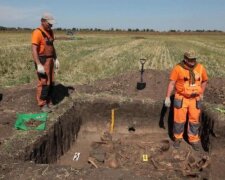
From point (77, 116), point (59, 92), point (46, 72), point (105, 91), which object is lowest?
point (77, 116)

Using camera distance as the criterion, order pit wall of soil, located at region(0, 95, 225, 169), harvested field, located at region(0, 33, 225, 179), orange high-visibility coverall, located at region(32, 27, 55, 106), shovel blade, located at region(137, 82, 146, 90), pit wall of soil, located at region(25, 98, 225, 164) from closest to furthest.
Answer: harvested field, located at region(0, 33, 225, 179) → pit wall of soil, located at region(0, 95, 225, 169) → pit wall of soil, located at region(25, 98, 225, 164) → orange high-visibility coverall, located at region(32, 27, 55, 106) → shovel blade, located at region(137, 82, 146, 90)

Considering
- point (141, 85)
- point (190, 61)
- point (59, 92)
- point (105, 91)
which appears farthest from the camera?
point (141, 85)

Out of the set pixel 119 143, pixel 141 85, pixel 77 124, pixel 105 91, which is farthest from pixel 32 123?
pixel 141 85

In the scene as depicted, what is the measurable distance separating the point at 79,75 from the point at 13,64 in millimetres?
4723

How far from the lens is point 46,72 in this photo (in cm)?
780

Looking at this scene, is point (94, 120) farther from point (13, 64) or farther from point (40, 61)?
point (13, 64)

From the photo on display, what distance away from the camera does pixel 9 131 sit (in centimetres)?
708

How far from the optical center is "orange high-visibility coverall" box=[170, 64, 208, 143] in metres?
7.32

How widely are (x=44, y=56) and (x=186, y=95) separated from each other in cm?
308

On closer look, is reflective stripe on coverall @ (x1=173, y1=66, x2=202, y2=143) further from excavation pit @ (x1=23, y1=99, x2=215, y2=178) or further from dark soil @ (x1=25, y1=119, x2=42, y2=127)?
dark soil @ (x1=25, y1=119, x2=42, y2=127)

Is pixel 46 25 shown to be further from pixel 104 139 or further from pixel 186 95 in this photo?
pixel 186 95

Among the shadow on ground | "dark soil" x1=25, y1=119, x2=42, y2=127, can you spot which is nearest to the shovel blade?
the shadow on ground

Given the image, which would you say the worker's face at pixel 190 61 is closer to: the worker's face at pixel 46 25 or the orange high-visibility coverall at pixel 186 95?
the orange high-visibility coverall at pixel 186 95

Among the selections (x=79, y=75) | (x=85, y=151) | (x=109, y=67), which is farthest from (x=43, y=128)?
(x=109, y=67)
